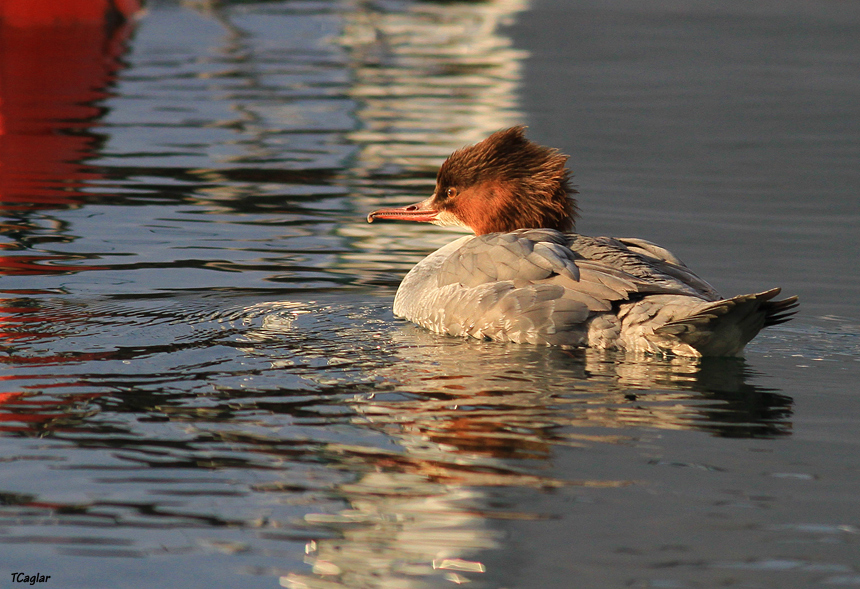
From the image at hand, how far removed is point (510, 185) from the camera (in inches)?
288

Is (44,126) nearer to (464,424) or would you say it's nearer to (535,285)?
(535,285)

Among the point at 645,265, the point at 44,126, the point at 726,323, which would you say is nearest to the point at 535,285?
the point at 645,265

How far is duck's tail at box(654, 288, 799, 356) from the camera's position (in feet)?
18.6

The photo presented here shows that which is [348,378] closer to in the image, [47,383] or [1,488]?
[47,383]

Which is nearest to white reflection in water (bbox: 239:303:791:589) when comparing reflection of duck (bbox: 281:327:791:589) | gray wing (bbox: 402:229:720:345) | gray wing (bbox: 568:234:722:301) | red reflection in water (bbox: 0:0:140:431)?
reflection of duck (bbox: 281:327:791:589)

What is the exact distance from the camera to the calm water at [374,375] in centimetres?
401

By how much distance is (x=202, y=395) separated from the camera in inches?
214

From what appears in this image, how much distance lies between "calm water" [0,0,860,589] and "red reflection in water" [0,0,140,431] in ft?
0.15

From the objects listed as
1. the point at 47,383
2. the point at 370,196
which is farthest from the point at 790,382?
the point at 370,196

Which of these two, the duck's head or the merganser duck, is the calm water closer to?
the merganser duck

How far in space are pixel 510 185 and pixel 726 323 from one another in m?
1.88

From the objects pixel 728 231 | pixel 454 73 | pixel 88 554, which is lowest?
pixel 88 554

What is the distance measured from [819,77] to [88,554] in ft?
50.9

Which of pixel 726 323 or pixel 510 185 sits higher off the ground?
pixel 510 185
